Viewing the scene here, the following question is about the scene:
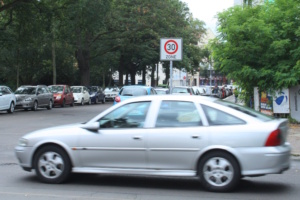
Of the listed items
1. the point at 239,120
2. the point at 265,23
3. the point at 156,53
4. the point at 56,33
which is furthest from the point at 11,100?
→ the point at 156,53

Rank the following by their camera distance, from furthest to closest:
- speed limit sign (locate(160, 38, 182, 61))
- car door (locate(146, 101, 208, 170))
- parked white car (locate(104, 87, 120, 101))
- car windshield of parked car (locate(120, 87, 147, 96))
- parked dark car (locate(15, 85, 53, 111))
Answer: parked white car (locate(104, 87, 120, 101)), parked dark car (locate(15, 85, 53, 111)), car windshield of parked car (locate(120, 87, 147, 96)), speed limit sign (locate(160, 38, 182, 61)), car door (locate(146, 101, 208, 170))

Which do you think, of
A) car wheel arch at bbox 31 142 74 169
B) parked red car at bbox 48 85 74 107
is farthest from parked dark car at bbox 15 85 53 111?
car wheel arch at bbox 31 142 74 169

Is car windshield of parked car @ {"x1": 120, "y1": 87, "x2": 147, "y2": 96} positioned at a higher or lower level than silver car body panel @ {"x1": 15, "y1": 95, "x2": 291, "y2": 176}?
higher

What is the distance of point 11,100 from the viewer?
23.1 m

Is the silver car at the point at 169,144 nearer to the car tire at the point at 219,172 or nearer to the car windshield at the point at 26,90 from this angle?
the car tire at the point at 219,172

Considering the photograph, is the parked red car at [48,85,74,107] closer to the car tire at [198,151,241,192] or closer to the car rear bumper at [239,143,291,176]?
the car tire at [198,151,241,192]

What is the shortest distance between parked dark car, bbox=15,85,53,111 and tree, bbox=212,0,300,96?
13.3 m

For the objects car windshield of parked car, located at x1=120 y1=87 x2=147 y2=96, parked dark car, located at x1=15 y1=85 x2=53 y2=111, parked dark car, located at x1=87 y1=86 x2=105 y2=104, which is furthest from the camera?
parked dark car, located at x1=87 y1=86 x2=105 y2=104

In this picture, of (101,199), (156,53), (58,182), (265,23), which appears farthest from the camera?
(156,53)

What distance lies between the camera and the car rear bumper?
589cm

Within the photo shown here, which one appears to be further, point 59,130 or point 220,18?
point 220,18

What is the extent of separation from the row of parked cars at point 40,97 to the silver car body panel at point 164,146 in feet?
55.8

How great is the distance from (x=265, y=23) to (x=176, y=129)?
1112 centimetres

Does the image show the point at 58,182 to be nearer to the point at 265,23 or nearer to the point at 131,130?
the point at 131,130
